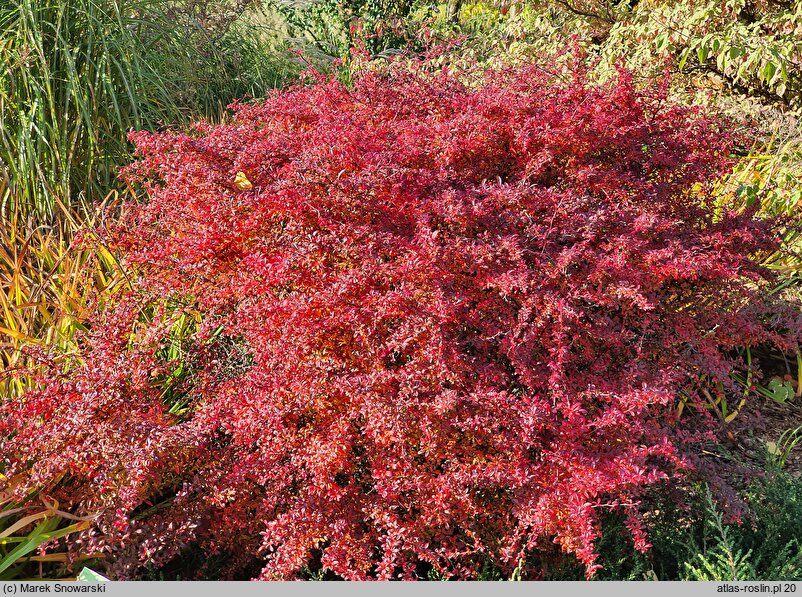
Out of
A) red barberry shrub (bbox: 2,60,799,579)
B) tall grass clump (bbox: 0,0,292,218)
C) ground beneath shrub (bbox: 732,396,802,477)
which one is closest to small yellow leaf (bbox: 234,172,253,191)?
red barberry shrub (bbox: 2,60,799,579)

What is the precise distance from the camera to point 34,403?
2885mm

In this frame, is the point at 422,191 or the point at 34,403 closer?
the point at 34,403

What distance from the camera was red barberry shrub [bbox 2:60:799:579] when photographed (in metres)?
2.65

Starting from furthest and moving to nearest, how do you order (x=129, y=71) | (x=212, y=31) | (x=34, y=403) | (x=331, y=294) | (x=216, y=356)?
(x=212, y=31), (x=129, y=71), (x=216, y=356), (x=34, y=403), (x=331, y=294)

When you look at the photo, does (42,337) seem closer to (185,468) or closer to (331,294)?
(185,468)

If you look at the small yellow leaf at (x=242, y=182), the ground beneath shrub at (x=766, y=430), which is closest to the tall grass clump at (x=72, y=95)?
the small yellow leaf at (x=242, y=182)

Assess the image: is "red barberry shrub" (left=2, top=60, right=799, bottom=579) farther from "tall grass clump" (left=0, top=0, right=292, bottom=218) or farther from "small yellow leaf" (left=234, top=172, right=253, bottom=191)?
"tall grass clump" (left=0, top=0, right=292, bottom=218)

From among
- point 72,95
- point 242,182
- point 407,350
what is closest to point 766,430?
point 407,350

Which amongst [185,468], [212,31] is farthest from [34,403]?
[212,31]

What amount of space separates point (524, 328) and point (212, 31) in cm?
582

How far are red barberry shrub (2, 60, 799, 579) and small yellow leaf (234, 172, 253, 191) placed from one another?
8 centimetres

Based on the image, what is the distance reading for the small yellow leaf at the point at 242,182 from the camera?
11.3 ft

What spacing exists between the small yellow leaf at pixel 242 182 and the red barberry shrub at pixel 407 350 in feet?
0.26

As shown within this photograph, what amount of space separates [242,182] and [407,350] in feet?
4.28
